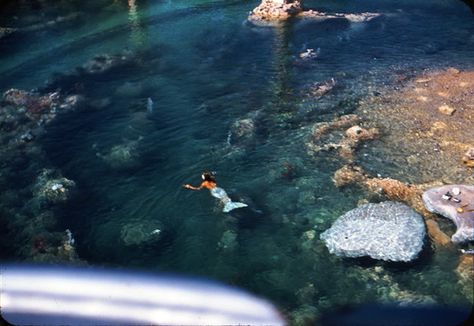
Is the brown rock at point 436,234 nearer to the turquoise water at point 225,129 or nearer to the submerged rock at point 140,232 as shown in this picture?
the turquoise water at point 225,129

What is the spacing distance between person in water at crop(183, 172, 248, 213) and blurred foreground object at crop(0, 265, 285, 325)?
386 cm

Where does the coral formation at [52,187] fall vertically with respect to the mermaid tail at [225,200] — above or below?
above

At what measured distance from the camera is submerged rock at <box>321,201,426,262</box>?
15383 mm

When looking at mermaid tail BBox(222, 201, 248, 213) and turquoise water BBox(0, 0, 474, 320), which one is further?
mermaid tail BBox(222, 201, 248, 213)

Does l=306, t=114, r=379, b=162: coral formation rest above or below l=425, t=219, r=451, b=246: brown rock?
above

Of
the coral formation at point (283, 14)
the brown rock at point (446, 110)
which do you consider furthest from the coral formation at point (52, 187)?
the coral formation at point (283, 14)

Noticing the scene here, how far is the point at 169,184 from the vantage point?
1984cm

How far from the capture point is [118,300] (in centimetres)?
1402

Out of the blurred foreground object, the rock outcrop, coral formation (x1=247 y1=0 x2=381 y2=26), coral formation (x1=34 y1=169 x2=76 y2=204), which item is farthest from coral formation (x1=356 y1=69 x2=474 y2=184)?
coral formation (x1=34 y1=169 x2=76 y2=204)

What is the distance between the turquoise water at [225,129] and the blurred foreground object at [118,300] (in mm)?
713

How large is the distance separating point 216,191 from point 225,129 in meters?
5.25

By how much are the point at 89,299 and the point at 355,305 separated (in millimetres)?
8407

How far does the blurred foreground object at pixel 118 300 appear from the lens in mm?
13023

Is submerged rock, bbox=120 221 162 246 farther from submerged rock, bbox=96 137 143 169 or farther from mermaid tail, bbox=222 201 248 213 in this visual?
submerged rock, bbox=96 137 143 169
